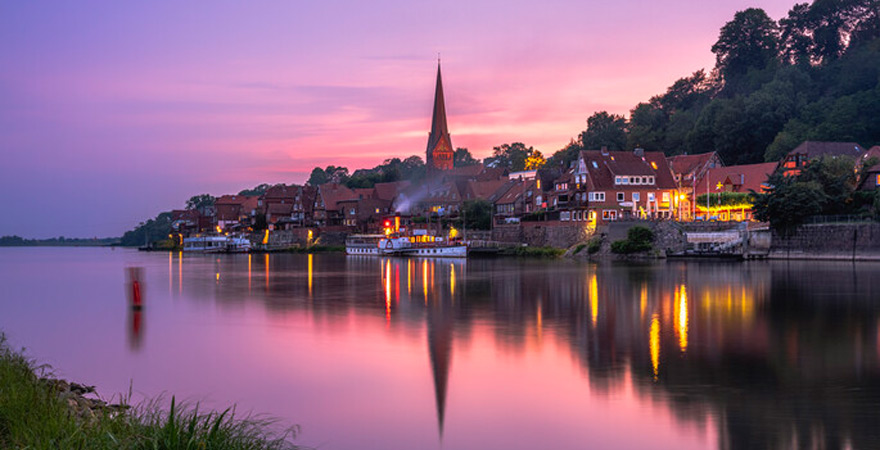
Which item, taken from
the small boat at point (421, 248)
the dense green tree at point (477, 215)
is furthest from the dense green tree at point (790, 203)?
the dense green tree at point (477, 215)

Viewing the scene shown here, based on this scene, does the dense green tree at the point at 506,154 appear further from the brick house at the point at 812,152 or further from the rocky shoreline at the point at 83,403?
the rocky shoreline at the point at 83,403

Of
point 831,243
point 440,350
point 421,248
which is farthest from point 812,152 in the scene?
point 440,350

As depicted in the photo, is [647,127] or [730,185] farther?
[647,127]

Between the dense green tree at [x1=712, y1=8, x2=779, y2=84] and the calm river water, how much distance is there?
275 feet

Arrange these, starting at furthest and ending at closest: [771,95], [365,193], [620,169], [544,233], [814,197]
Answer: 1. [365,193]
2. [771,95]
3. [544,233]
4. [620,169]
5. [814,197]

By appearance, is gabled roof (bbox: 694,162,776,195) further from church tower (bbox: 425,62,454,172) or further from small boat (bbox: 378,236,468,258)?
church tower (bbox: 425,62,454,172)

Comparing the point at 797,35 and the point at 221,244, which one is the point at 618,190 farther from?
the point at 221,244

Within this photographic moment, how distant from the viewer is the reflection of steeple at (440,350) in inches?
643

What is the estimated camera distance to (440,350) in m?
22.5

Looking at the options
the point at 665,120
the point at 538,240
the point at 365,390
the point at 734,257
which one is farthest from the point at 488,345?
the point at 665,120

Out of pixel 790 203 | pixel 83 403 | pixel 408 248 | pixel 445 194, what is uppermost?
pixel 445 194

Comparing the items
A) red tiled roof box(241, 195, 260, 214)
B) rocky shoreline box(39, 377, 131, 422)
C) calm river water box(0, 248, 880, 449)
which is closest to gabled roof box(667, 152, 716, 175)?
calm river water box(0, 248, 880, 449)

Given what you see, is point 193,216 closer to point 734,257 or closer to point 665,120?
point 665,120

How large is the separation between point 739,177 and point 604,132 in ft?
107
